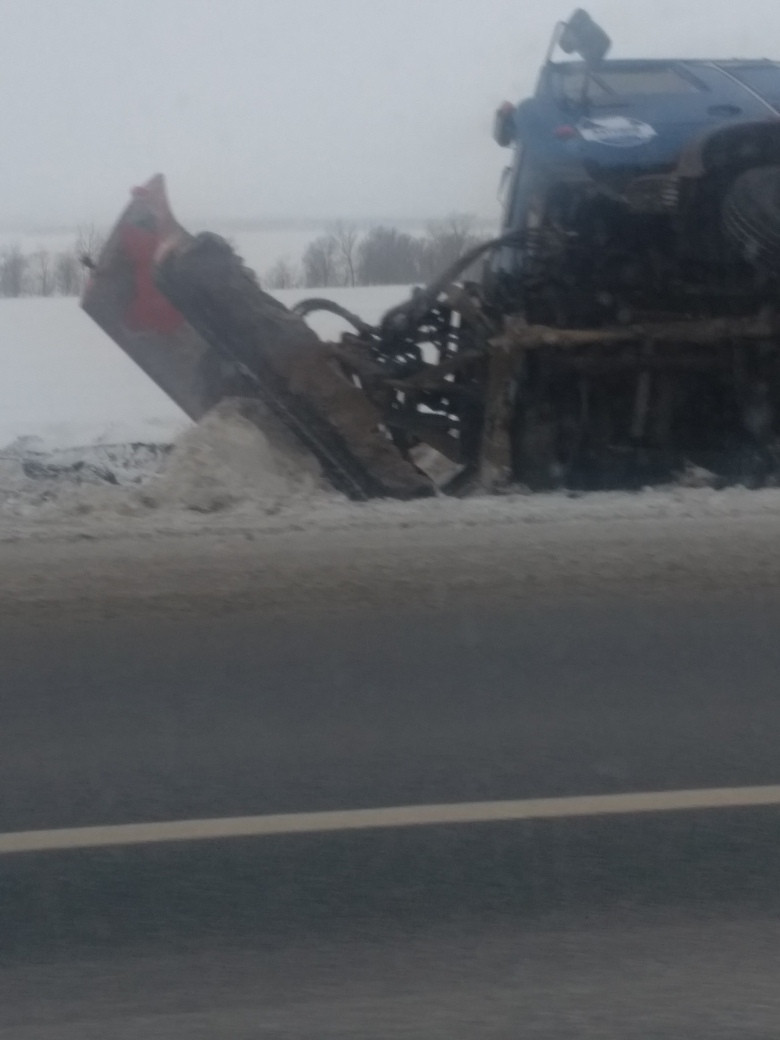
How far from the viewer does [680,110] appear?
27.3ft

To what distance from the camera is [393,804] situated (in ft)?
14.4

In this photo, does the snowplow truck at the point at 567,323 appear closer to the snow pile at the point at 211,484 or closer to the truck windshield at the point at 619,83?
the truck windshield at the point at 619,83

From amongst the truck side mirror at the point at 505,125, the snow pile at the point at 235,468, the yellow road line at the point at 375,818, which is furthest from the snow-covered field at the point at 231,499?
the yellow road line at the point at 375,818

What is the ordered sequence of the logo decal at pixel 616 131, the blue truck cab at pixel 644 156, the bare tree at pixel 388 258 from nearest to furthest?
the blue truck cab at pixel 644 156, the logo decal at pixel 616 131, the bare tree at pixel 388 258

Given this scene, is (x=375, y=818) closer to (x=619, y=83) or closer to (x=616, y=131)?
(x=616, y=131)

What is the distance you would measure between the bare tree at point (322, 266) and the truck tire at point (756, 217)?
8.54 metres

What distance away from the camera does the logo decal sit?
Result: 8.28 metres

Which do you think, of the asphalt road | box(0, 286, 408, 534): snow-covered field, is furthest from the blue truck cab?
the asphalt road

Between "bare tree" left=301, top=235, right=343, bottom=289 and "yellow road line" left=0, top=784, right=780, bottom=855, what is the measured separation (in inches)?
504

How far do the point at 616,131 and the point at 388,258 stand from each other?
769 cm

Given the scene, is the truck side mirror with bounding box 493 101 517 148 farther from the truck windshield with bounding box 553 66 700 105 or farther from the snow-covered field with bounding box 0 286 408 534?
the snow-covered field with bounding box 0 286 408 534

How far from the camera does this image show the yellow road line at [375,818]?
4203mm

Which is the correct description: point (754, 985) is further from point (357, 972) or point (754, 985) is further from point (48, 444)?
point (48, 444)

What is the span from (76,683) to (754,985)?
122 inches
